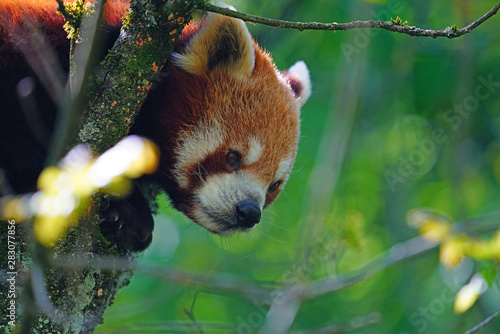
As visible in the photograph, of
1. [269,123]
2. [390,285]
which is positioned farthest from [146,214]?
[390,285]

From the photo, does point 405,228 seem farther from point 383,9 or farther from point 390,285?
point 383,9

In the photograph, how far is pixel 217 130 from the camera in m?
3.02

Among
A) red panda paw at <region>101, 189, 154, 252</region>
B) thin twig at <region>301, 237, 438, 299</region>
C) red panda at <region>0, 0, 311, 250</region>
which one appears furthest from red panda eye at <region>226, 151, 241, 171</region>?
thin twig at <region>301, 237, 438, 299</region>

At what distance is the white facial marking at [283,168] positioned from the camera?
130 inches

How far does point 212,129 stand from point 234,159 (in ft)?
0.73

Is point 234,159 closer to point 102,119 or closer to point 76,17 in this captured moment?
point 102,119

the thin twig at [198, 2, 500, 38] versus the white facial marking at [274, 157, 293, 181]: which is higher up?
the thin twig at [198, 2, 500, 38]

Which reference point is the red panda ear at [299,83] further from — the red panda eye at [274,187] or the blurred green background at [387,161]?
the blurred green background at [387,161]

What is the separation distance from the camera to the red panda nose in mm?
2982

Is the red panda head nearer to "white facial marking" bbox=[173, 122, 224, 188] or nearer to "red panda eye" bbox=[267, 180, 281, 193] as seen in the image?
"white facial marking" bbox=[173, 122, 224, 188]

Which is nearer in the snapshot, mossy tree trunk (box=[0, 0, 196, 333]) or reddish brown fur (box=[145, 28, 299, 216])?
mossy tree trunk (box=[0, 0, 196, 333])

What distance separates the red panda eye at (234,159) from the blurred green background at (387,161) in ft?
7.00

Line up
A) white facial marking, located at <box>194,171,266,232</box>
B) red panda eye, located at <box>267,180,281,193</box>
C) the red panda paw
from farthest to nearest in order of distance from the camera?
red panda eye, located at <box>267,180,281,193</box> < white facial marking, located at <box>194,171,266,232</box> < the red panda paw

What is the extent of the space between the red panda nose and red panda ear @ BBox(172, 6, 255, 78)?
803 millimetres
